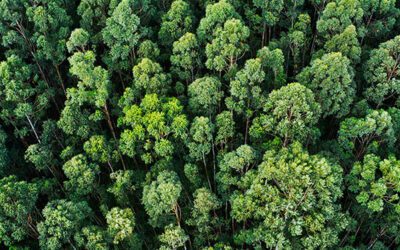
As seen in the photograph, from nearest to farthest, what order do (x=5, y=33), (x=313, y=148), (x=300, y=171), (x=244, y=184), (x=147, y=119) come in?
(x=300, y=171)
(x=244, y=184)
(x=147, y=119)
(x=313, y=148)
(x=5, y=33)

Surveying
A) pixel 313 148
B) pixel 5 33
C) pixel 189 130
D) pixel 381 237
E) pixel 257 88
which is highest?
pixel 5 33

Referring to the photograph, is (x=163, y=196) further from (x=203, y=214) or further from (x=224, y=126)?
(x=224, y=126)

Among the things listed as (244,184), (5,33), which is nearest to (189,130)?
(244,184)

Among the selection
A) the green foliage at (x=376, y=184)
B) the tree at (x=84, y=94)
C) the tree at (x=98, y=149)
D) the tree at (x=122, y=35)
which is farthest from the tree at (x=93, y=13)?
the green foliage at (x=376, y=184)

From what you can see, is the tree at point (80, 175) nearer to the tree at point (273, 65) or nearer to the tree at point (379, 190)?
the tree at point (273, 65)

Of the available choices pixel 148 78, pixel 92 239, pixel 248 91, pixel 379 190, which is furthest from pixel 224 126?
pixel 92 239

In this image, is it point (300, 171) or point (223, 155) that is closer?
point (300, 171)

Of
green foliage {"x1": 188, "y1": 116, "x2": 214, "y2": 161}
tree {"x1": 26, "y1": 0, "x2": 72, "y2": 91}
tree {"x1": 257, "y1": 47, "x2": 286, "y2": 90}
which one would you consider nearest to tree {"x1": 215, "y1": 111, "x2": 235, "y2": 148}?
green foliage {"x1": 188, "y1": 116, "x2": 214, "y2": 161}

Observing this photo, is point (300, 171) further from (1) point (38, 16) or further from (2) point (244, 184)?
(1) point (38, 16)
